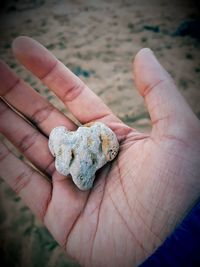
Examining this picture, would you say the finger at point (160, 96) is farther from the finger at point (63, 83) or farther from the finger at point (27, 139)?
the finger at point (27, 139)

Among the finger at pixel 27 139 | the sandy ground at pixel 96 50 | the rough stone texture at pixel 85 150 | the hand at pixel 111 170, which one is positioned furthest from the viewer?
the sandy ground at pixel 96 50

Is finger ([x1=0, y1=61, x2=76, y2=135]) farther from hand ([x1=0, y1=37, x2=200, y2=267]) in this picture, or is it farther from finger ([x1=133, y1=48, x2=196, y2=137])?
finger ([x1=133, y1=48, x2=196, y2=137])

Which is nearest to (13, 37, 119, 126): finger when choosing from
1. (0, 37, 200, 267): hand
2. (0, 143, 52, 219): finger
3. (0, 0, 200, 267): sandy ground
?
(0, 37, 200, 267): hand

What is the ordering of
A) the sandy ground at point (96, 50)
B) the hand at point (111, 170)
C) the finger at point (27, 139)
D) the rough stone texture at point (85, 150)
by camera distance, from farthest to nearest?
the sandy ground at point (96, 50), the finger at point (27, 139), the rough stone texture at point (85, 150), the hand at point (111, 170)

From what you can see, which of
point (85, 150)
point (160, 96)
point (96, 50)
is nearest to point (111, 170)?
point (85, 150)

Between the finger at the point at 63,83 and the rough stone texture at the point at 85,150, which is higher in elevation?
the finger at the point at 63,83

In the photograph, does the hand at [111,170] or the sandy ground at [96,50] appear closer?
the hand at [111,170]

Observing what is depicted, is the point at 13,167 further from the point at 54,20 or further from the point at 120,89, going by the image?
the point at 54,20

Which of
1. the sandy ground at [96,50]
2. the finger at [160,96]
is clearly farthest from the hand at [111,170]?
the sandy ground at [96,50]
